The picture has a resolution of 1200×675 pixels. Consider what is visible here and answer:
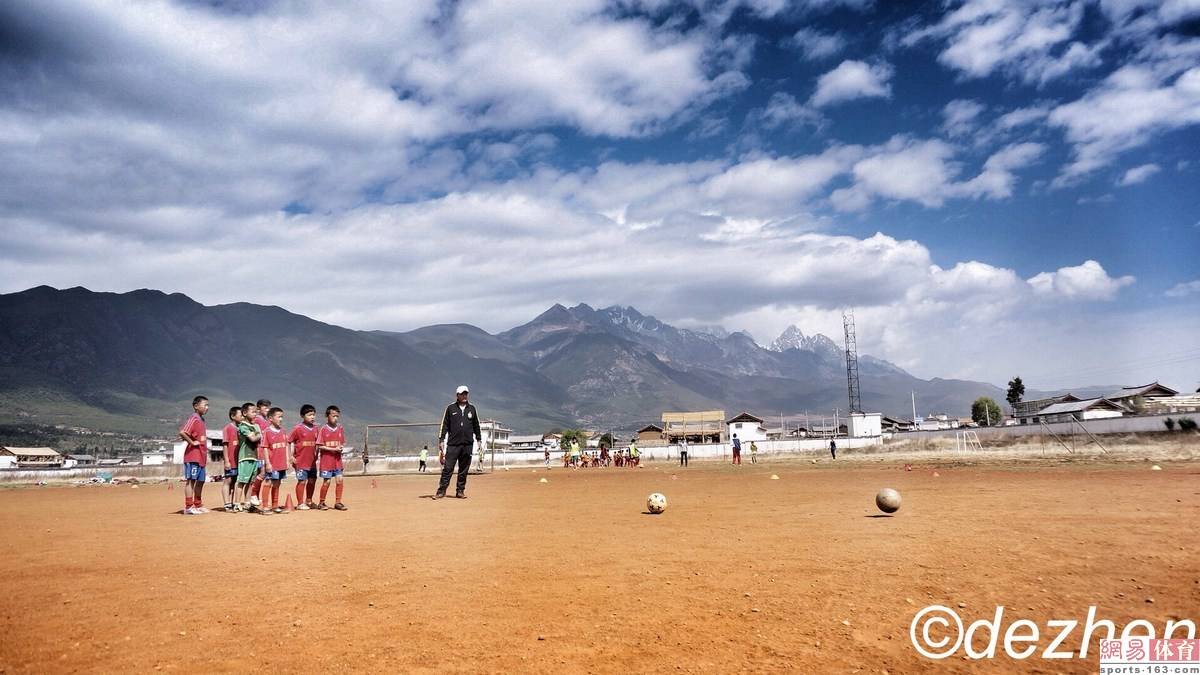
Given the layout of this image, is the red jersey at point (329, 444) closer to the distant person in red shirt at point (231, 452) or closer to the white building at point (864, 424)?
the distant person in red shirt at point (231, 452)

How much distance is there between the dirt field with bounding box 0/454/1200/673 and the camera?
14.2 ft

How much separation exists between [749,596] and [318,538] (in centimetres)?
646

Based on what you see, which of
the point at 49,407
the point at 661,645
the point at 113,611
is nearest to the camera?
the point at 661,645

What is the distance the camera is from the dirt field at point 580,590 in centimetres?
432

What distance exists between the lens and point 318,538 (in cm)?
940

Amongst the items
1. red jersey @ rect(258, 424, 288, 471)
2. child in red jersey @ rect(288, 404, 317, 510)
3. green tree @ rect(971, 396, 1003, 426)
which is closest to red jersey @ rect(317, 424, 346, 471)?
child in red jersey @ rect(288, 404, 317, 510)

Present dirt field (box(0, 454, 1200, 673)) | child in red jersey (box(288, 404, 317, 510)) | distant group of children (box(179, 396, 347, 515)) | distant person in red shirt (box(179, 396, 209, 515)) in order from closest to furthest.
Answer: dirt field (box(0, 454, 1200, 673)) → distant person in red shirt (box(179, 396, 209, 515)) → distant group of children (box(179, 396, 347, 515)) → child in red jersey (box(288, 404, 317, 510))

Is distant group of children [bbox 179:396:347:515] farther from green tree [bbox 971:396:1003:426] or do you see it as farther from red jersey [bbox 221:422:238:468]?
green tree [bbox 971:396:1003:426]

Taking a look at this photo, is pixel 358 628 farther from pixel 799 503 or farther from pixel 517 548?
pixel 799 503

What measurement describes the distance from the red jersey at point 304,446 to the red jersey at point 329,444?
0.16 meters

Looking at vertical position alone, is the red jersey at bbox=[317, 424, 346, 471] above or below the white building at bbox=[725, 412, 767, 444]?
above

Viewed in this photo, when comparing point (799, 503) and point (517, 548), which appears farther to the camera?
point (799, 503)

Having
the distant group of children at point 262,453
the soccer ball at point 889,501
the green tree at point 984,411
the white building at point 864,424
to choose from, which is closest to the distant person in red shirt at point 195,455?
the distant group of children at point 262,453

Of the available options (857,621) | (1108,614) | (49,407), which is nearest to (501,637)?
(857,621)
